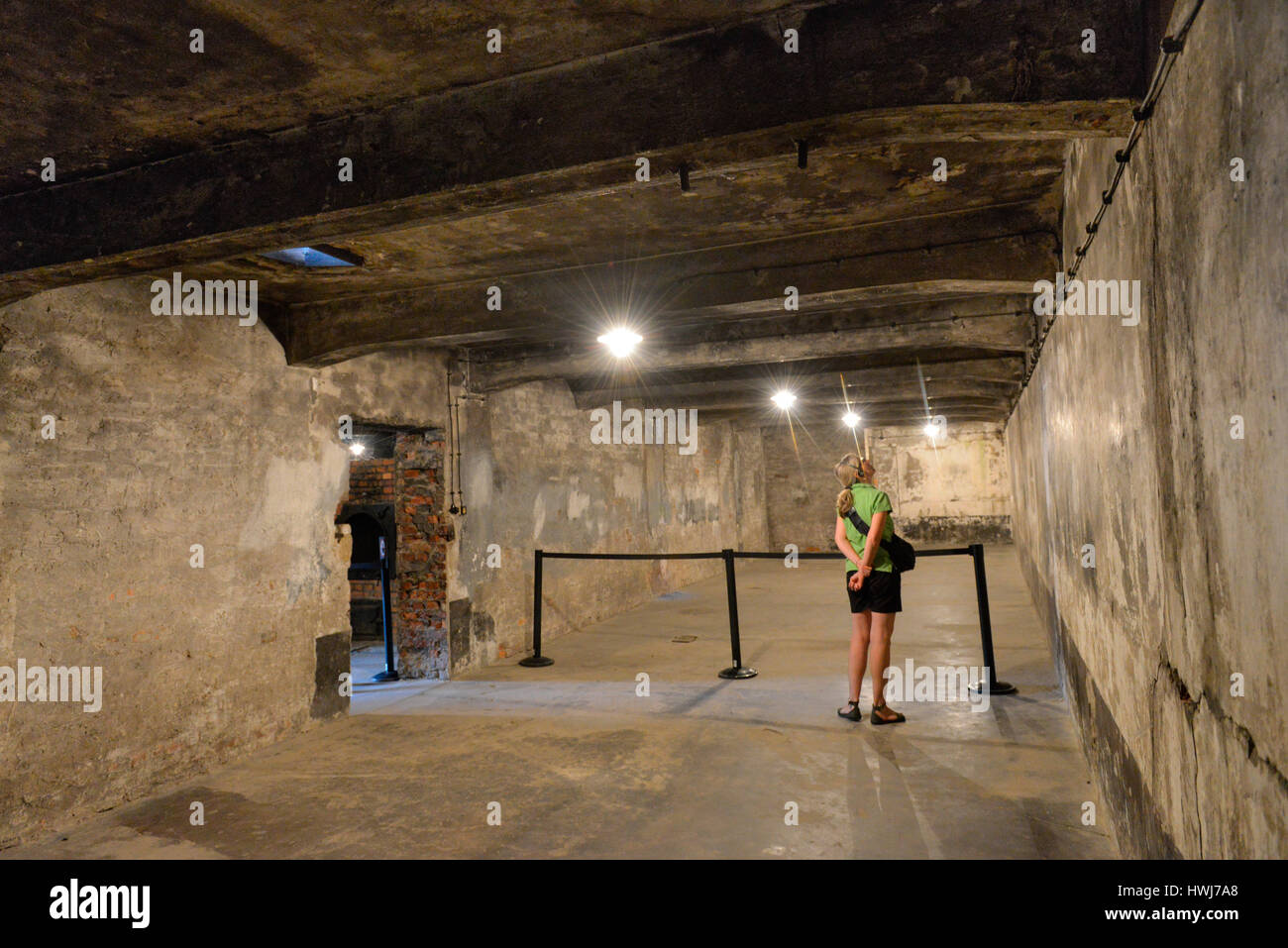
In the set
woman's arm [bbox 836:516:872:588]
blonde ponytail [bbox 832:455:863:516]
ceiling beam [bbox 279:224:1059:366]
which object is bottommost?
woman's arm [bbox 836:516:872:588]

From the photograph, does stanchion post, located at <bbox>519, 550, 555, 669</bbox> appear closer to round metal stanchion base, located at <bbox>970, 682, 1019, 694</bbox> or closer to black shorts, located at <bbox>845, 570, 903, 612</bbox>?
black shorts, located at <bbox>845, 570, 903, 612</bbox>

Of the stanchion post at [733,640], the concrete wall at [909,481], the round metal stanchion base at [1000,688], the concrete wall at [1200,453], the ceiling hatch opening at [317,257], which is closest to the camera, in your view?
the concrete wall at [1200,453]

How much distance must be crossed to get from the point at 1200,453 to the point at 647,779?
282 centimetres

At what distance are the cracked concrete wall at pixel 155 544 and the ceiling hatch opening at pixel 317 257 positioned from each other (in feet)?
2.19

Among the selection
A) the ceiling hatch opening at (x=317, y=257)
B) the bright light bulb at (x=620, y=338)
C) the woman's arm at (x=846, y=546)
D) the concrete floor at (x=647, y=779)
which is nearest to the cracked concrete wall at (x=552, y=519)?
the concrete floor at (x=647, y=779)

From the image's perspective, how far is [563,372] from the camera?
264 inches

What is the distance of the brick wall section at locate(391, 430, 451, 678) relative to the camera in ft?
20.2

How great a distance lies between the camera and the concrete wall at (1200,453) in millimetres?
1158

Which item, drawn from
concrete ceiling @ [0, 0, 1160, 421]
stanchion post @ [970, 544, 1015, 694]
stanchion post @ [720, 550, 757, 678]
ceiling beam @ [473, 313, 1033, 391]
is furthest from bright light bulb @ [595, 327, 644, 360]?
stanchion post @ [970, 544, 1015, 694]

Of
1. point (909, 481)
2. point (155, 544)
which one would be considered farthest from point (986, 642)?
point (909, 481)

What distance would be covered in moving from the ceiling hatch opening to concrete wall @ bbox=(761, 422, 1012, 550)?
12.6 metres

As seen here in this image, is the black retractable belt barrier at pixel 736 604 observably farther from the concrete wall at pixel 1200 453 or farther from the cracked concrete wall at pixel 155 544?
the concrete wall at pixel 1200 453

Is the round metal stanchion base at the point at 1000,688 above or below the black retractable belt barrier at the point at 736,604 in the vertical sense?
below
